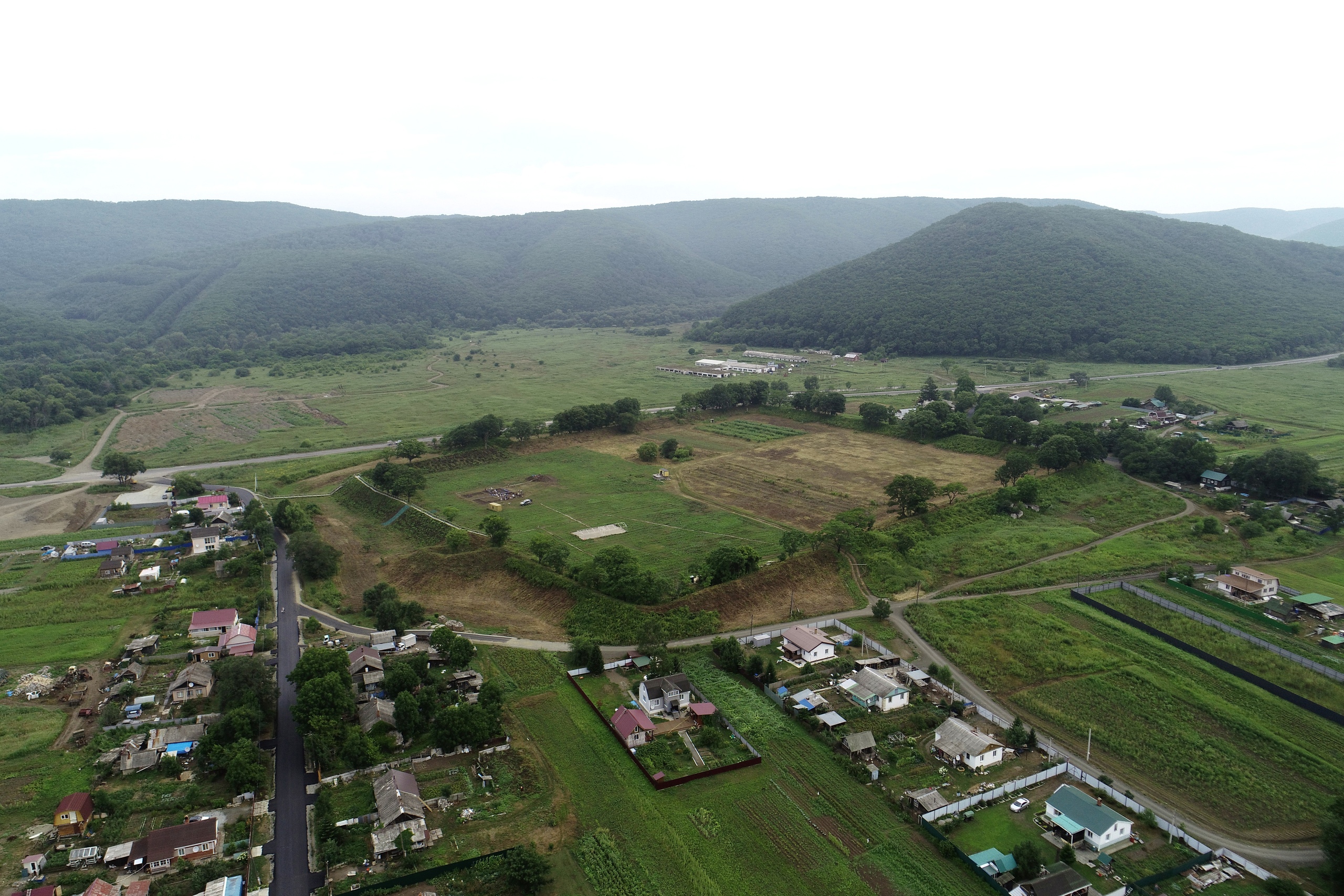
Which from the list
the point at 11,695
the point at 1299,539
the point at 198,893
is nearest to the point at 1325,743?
the point at 1299,539

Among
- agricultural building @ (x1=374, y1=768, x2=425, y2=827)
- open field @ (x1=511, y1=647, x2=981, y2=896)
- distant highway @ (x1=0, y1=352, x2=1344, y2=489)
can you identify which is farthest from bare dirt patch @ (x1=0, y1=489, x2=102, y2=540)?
open field @ (x1=511, y1=647, x2=981, y2=896)

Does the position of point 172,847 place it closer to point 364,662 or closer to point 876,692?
point 364,662

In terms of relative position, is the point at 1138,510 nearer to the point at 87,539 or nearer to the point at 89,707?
the point at 89,707

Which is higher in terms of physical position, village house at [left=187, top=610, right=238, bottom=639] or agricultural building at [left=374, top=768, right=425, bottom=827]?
agricultural building at [left=374, top=768, right=425, bottom=827]

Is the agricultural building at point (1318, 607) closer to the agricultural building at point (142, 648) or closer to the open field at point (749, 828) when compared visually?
the open field at point (749, 828)

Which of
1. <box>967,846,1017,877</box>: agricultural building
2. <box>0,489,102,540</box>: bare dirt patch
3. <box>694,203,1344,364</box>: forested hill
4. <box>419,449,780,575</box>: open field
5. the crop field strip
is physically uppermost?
<box>694,203,1344,364</box>: forested hill

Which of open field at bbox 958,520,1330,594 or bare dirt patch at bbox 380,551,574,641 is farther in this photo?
open field at bbox 958,520,1330,594

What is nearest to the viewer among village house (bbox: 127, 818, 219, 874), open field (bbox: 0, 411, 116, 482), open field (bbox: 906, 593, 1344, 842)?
village house (bbox: 127, 818, 219, 874)

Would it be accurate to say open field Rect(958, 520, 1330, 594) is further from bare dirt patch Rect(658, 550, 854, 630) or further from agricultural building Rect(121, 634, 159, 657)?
agricultural building Rect(121, 634, 159, 657)
